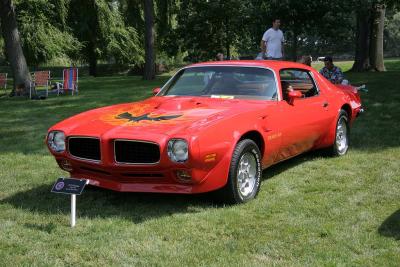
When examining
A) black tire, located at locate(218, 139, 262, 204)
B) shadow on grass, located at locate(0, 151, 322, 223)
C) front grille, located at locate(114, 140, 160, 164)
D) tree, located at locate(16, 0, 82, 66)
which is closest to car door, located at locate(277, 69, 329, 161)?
black tire, located at locate(218, 139, 262, 204)

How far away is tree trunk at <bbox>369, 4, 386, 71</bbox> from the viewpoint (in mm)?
22547

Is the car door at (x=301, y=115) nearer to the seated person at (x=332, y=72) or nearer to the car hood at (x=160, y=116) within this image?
the car hood at (x=160, y=116)

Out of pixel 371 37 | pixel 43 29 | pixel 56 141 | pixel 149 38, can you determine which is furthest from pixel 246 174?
pixel 43 29

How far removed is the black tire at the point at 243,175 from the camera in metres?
5.04

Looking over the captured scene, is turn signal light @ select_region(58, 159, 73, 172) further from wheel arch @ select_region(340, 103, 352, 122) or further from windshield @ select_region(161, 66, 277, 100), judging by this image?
wheel arch @ select_region(340, 103, 352, 122)

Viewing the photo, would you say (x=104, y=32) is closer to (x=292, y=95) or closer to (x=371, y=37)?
(x=371, y=37)

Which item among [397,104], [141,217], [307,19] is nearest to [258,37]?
[307,19]

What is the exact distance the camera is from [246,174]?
5.35m

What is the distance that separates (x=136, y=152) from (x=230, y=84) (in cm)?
177

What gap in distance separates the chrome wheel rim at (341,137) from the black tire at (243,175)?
7.64ft

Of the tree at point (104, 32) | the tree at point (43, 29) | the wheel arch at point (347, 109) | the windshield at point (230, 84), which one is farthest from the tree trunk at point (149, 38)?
the windshield at point (230, 84)

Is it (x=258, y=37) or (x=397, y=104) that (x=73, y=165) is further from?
(x=258, y=37)

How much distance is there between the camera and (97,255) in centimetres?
396

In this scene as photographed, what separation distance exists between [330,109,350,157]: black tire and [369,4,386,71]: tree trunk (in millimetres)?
16450
